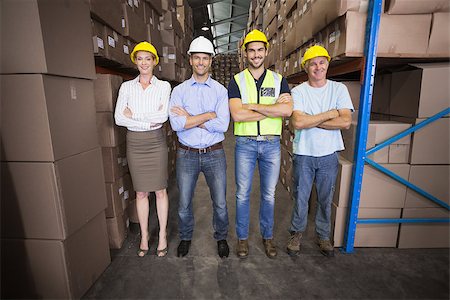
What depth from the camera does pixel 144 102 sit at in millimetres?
2273

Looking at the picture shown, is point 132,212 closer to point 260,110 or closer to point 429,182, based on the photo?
point 260,110

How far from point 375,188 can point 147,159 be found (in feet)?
6.77

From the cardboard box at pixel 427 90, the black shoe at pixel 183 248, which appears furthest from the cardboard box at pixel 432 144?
the black shoe at pixel 183 248

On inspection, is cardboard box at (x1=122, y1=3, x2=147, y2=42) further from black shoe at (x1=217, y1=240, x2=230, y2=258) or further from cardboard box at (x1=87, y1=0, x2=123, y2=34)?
black shoe at (x1=217, y1=240, x2=230, y2=258)

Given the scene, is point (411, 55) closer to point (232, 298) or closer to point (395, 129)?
point (395, 129)

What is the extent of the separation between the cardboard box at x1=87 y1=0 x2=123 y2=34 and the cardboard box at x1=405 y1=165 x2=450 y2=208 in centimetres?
308

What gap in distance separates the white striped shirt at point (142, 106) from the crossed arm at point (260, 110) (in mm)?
586

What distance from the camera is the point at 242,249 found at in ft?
8.32

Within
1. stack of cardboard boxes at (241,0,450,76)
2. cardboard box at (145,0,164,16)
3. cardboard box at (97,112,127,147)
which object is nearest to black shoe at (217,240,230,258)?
cardboard box at (97,112,127,147)

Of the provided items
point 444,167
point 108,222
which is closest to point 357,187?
point 444,167

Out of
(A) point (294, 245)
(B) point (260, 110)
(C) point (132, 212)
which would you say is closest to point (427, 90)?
(B) point (260, 110)

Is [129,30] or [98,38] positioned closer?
[98,38]

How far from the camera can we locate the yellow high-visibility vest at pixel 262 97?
229cm

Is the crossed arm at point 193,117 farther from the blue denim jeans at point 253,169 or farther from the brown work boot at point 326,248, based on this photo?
the brown work boot at point 326,248
